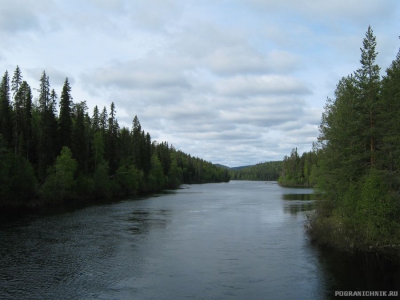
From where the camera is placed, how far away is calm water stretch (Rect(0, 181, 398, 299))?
17.0 meters

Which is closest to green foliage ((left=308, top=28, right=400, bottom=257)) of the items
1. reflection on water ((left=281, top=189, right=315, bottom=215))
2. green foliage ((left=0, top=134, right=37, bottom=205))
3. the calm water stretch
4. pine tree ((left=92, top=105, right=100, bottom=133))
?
the calm water stretch

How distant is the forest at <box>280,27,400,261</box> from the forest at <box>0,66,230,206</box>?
Answer: 41.2m

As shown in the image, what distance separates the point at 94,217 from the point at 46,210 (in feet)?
33.9

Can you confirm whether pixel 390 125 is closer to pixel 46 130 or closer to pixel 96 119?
pixel 46 130

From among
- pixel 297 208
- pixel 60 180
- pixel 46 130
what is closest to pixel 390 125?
pixel 297 208

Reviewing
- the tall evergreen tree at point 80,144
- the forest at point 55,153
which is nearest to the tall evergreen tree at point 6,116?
the forest at point 55,153

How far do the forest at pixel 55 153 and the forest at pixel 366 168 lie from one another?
41.2 m

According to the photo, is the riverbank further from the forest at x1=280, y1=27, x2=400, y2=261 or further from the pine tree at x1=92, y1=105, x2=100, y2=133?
the pine tree at x1=92, y1=105, x2=100, y2=133

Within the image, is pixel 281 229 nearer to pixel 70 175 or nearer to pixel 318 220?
pixel 318 220

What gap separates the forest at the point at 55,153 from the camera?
50.2m

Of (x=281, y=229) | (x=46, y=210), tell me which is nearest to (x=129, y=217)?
(x=46, y=210)

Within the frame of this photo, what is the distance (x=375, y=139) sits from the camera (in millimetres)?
26109

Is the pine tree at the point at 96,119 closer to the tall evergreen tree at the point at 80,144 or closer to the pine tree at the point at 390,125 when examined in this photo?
the tall evergreen tree at the point at 80,144

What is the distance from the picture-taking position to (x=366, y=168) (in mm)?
25781
